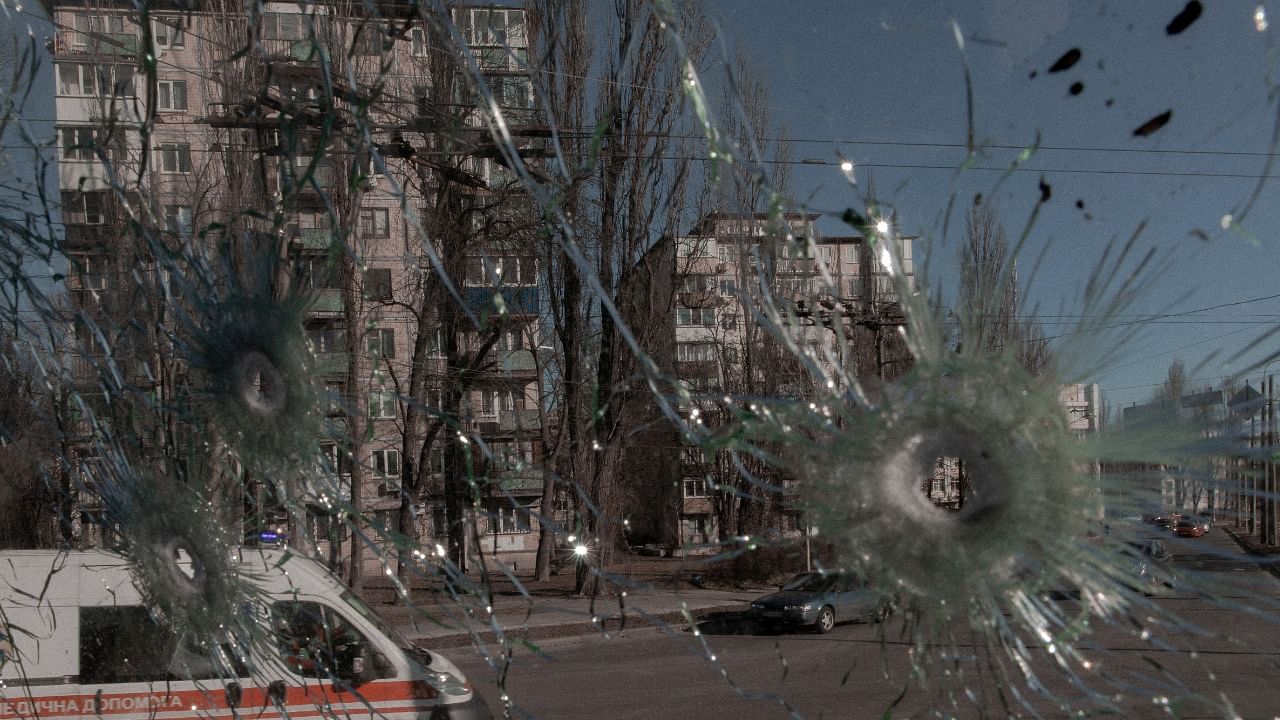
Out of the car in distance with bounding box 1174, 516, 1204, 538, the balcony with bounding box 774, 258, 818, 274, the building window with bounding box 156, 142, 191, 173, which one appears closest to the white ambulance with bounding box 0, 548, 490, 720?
the building window with bounding box 156, 142, 191, 173

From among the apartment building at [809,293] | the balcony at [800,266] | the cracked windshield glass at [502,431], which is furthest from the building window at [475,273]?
the balcony at [800,266]

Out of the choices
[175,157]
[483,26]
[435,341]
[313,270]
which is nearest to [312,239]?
[313,270]

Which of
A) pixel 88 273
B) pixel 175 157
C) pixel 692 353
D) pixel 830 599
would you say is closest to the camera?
pixel 830 599

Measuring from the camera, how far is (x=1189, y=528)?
1335mm

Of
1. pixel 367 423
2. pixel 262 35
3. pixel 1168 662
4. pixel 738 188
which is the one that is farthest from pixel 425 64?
pixel 1168 662

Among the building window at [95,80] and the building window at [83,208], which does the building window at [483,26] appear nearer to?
the building window at [95,80]

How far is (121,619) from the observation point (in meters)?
3.90

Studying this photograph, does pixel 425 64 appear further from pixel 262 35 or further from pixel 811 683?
pixel 811 683

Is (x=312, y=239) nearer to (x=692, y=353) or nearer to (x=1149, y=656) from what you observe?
(x=1149, y=656)

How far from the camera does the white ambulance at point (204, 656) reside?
2605 mm

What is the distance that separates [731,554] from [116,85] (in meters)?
1.91

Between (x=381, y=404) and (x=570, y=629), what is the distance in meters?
9.08

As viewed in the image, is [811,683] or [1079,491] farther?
[811,683]

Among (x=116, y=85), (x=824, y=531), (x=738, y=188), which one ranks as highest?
(x=116, y=85)
